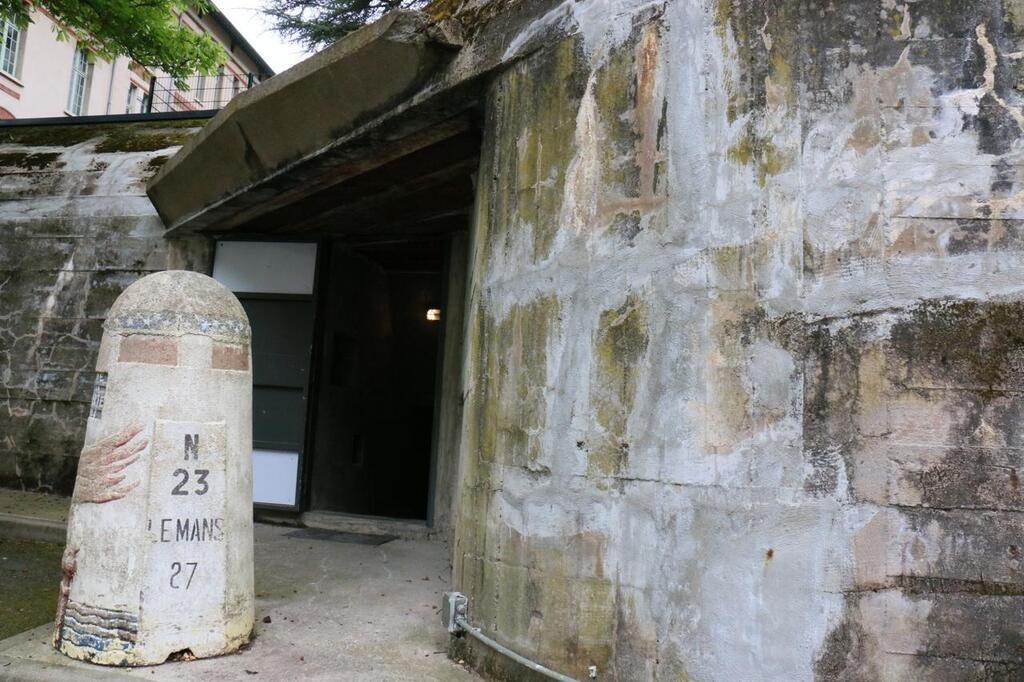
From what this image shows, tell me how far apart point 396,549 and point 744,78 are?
564cm

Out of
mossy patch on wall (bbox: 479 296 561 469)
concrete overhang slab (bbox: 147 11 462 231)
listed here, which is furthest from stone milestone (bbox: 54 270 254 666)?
concrete overhang slab (bbox: 147 11 462 231)

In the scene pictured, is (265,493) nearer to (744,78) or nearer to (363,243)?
(363,243)

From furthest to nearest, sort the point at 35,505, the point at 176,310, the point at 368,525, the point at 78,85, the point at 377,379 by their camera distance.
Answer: the point at 78,85, the point at 377,379, the point at 368,525, the point at 35,505, the point at 176,310

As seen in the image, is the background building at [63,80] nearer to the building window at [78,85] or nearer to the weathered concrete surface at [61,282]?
the building window at [78,85]

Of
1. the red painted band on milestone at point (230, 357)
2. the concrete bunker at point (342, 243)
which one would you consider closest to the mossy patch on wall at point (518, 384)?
the red painted band on milestone at point (230, 357)

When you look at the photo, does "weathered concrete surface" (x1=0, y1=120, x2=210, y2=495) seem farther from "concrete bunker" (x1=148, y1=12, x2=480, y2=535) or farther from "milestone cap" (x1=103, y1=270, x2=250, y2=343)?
"milestone cap" (x1=103, y1=270, x2=250, y2=343)

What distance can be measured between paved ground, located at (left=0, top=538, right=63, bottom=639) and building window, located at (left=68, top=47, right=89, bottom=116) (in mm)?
22955

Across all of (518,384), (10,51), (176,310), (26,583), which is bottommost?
(26,583)

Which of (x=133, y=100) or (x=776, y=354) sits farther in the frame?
(x=133, y=100)

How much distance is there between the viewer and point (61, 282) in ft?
30.2

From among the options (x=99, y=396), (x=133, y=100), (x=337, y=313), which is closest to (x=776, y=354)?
(x=99, y=396)

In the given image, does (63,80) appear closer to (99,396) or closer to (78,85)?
(78,85)

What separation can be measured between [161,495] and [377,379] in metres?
6.86

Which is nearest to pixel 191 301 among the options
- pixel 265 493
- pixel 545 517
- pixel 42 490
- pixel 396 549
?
pixel 545 517
